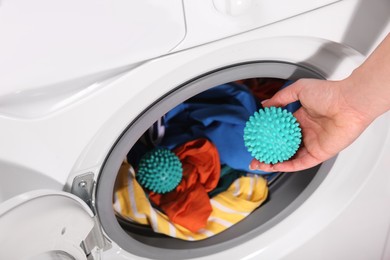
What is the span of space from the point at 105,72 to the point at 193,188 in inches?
16.6

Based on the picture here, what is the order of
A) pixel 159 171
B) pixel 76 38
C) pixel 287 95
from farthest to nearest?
pixel 159 171 → pixel 287 95 → pixel 76 38

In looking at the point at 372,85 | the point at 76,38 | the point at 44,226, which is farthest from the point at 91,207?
the point at 372,85

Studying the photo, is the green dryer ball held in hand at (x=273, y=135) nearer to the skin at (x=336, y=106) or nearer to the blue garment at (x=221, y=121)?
the skin at (x=336, y=106)

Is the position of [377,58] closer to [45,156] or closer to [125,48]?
[125,48]

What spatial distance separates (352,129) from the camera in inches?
25.9

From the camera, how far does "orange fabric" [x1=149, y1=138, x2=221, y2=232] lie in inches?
34.3

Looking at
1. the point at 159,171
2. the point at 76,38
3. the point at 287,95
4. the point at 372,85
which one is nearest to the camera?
the point at 76,38

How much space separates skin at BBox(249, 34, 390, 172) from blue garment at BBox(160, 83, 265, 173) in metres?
0.14

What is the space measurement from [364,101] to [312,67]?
10cm

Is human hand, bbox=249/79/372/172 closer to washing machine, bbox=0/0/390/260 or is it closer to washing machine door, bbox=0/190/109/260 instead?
washing machine, bbox=0/0/390/260

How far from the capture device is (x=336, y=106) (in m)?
0.66

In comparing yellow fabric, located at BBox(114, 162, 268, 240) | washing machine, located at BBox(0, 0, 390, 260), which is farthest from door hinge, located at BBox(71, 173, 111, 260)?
yellow fabric, located at BBox(114, 162, 268, 240)

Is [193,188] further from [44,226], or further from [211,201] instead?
[44,226]

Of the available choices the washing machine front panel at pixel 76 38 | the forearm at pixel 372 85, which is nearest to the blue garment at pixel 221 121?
the forearm at pixel 372 85
